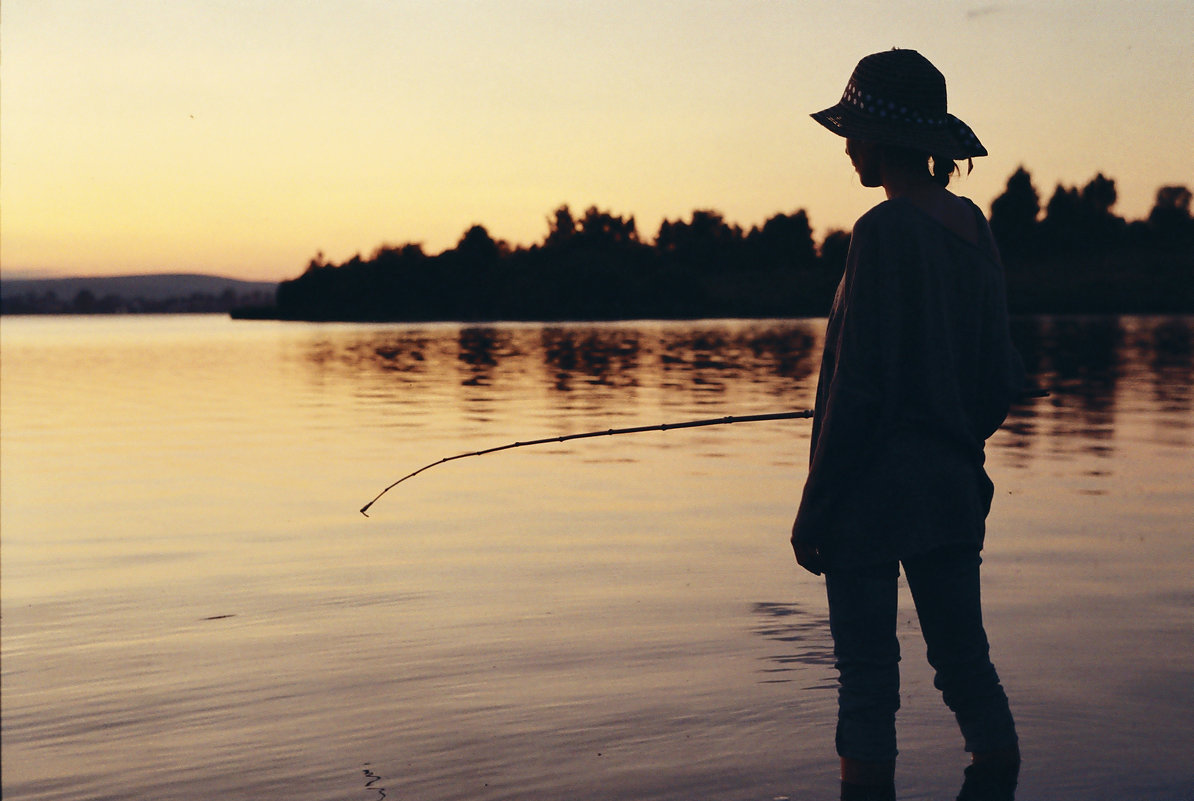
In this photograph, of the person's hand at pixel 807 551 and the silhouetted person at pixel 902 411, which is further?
the person's hand at pixel 807 551

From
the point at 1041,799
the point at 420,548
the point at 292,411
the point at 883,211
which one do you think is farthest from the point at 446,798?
the point at 292,411

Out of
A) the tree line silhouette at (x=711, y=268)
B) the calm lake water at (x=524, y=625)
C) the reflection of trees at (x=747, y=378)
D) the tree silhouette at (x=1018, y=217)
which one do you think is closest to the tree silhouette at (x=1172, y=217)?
the tree line silhouette at (x=711, y=268)

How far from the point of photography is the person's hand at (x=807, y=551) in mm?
3395

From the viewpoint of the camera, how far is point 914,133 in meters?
3.45

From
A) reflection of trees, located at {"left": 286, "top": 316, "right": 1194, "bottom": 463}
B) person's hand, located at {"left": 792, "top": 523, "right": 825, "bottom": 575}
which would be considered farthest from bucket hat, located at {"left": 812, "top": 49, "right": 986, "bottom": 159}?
reflection of trees, located at {"left": 286, "top": 316, "right": 1194, "bottom": 463}

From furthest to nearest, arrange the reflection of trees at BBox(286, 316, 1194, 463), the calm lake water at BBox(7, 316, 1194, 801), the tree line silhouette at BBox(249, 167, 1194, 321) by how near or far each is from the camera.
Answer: the tree line silhouette at BBox(249, 167, 1194, 321) < the reflection of trees at BBox(286, 316, 1194, 463) < the calm lake water at BBox(7, 316, 1194, 801)

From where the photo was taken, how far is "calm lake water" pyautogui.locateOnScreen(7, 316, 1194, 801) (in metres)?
4.15

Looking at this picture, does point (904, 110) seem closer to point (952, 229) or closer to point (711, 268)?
point (952, 229)

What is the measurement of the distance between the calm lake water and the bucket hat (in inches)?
74.3

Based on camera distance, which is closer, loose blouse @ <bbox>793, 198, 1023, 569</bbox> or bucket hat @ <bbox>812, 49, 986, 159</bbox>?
loose blouse @ <bbox>793, 198, 1023, 569</bbox>

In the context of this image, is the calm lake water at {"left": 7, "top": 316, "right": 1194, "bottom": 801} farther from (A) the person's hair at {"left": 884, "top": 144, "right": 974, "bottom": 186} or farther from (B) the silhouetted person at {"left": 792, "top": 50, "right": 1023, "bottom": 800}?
(A) the person's hair at {"left": 884, "top": 144, "right": 974, "bottom": 186}

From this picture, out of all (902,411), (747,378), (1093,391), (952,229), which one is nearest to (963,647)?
Answer: (902,411)

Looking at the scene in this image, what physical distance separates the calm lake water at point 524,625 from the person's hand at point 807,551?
32.4 inches

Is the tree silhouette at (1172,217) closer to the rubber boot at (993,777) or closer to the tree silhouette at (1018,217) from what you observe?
the tree silhouette at (1018,217)
